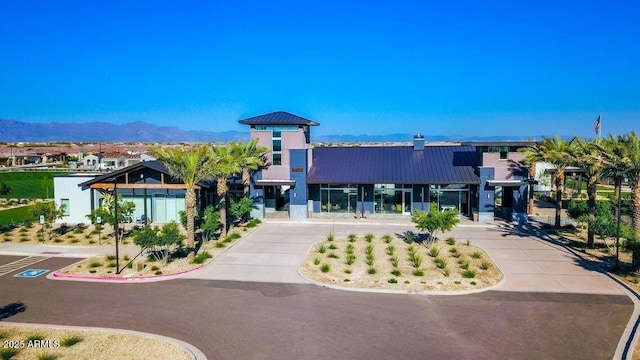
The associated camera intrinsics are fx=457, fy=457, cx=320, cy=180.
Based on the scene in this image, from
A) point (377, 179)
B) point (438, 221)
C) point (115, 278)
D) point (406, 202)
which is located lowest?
point (115, 278)

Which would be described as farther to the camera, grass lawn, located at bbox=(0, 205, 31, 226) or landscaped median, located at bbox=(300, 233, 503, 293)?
grass lawn, located at bbox=(0, 205, 31, 226)

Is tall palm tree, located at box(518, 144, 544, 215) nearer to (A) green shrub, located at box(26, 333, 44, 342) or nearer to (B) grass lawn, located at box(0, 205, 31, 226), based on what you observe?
(A) green shrub, located at box(26, 333, 44, 342)

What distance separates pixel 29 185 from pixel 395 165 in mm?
45492

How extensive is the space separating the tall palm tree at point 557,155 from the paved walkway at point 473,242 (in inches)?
118

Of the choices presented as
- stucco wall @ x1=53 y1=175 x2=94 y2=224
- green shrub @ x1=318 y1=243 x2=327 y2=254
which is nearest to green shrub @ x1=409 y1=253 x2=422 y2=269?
green shrub @ x1=318 y1=243 x2=327 y2=254

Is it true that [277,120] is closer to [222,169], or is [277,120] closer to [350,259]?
[222,169]

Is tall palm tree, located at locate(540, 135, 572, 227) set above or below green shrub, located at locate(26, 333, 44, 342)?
above

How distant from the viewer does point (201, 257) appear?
71.2 ft

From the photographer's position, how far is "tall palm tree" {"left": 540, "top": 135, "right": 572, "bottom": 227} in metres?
26.7

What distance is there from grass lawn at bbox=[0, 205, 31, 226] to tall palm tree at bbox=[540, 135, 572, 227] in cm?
3443

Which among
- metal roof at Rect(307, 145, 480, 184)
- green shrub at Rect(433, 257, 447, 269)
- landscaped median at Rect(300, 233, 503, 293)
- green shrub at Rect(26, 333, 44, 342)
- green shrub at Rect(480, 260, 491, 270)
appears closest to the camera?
green shrub at Rect(26, 333, 44, 342)

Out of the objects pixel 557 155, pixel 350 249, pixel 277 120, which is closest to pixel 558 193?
pixel 557 155

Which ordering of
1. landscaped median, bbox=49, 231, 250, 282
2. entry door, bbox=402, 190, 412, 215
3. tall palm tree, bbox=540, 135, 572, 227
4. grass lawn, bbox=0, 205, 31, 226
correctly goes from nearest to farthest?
landscaped median, bbox=49, 231, 250, 282
tall palm tree, bbox=540, 135, 572, 227
grass lawn, bbox=0, 205, 31, 226
entry door, bbox=402, 190, 412, 215

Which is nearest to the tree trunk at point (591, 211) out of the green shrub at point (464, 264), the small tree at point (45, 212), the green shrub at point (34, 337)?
the green shrub at point (464, 264)
